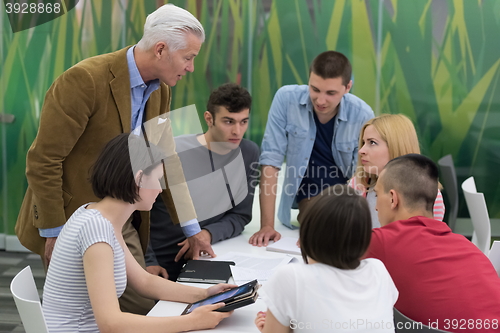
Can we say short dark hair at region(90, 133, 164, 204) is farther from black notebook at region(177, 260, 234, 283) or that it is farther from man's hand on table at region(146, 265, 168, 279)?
man's hand on table at region(146, 265, 168, 279)

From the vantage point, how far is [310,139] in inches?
108

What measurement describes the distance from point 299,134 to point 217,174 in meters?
0.49

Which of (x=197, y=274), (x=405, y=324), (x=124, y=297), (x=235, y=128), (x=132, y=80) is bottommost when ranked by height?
(x=124, y=297)

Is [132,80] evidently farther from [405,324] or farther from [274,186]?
[405,324]

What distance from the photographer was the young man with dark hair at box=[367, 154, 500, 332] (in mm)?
1411

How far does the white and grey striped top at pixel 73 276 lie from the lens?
1422mm

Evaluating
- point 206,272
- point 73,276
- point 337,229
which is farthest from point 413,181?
point 73,276

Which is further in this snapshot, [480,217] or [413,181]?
[480,217]

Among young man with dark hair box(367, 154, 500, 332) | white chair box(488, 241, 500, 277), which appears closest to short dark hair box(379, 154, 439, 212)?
young man with dark hair box(367, 154, 500, 332)

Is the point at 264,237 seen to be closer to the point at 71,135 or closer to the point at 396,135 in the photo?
the point at 396,135

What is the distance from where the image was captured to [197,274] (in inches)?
73.1

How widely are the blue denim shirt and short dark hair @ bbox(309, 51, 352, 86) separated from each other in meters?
0.20

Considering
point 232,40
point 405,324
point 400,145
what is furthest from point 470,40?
point 405,324

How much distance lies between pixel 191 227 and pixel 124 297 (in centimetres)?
42
